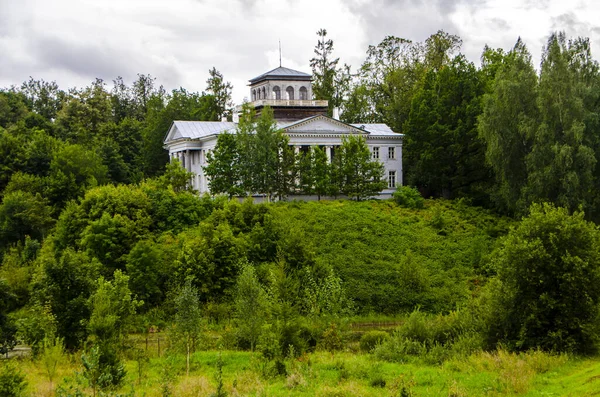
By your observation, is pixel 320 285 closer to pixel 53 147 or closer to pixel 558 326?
pixel 558 326

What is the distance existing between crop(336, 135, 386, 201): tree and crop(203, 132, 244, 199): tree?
25.3 feet

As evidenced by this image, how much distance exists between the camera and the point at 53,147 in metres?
61.3

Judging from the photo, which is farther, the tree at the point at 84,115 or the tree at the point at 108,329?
the tree at the point at 84,115

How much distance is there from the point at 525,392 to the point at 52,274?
21.3m

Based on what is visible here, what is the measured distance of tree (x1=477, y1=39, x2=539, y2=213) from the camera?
4856cm

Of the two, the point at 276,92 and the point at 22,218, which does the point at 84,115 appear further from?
the point at 22,218

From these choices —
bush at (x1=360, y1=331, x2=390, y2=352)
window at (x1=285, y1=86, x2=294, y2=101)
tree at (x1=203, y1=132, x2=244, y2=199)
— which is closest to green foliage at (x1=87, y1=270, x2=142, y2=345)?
bush at (x1=360, y1=331, x2=390, y2=352)

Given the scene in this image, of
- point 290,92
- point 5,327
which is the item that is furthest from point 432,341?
point 290,92

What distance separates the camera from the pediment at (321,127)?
6106 cm

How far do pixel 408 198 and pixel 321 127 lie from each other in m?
10.7

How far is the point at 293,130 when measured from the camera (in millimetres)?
61031

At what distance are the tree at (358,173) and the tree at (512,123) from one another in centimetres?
919

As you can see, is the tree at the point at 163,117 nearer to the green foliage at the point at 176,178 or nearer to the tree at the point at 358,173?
the green foliage at the point at 176,178

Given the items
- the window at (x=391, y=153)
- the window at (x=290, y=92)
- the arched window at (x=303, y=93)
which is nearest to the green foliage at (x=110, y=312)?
the window at (x=391, y=153)
